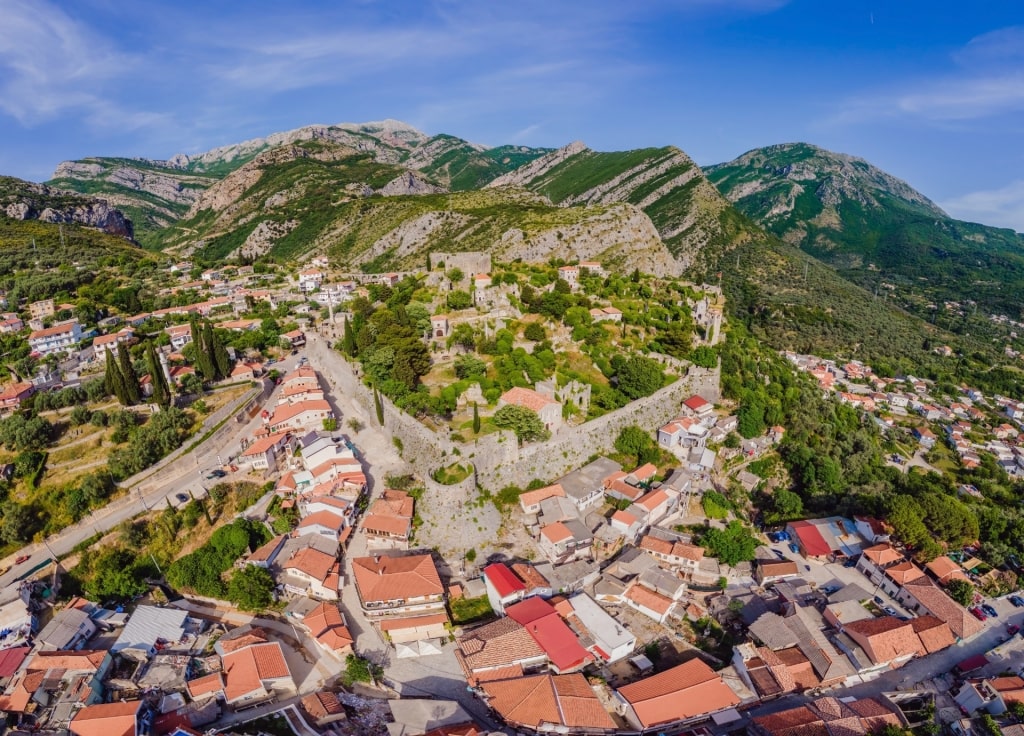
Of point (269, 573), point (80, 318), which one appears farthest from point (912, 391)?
point (80, 318)

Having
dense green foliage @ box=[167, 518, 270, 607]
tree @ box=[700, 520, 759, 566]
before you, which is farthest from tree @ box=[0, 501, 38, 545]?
tree @ box=[700, 520, 759, 566]

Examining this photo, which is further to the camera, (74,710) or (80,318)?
(80,318)

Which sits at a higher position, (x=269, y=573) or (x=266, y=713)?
(x=269, y=573)

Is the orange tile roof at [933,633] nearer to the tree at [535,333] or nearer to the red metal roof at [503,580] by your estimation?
the red metal roof at [503,580]

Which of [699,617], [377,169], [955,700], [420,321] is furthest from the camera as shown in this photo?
[377,169]

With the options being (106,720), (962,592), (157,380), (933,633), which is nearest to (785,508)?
(962,592)

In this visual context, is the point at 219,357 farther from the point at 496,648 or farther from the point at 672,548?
the point at 672,548

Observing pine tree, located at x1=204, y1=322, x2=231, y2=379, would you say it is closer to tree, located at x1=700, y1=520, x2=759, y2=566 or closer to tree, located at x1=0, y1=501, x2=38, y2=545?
tree, located at x1=0, y1=501, x2=38, y2=545

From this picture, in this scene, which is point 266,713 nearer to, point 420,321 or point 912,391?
point 420,321
